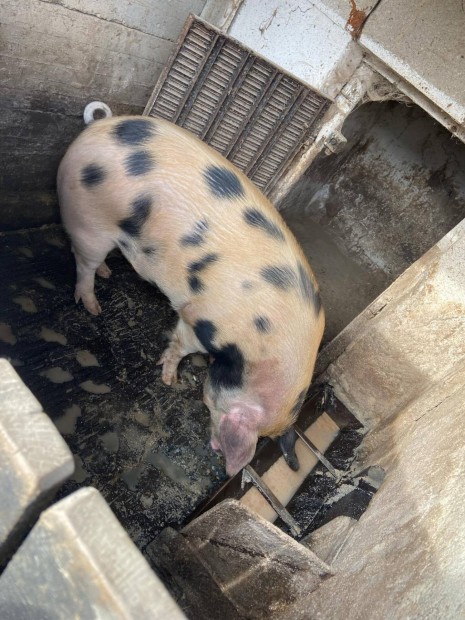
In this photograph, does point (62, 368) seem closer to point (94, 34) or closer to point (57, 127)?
point (57, 127)

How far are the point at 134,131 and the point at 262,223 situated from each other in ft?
2.73

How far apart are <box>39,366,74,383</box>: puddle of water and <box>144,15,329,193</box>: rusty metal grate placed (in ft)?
5.61

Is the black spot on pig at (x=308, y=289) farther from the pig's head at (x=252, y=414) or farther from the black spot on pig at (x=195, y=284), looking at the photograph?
the black spot on pig at (x=195, y=284)

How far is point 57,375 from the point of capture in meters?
2.88

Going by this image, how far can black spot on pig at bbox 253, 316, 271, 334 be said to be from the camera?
8.86ft

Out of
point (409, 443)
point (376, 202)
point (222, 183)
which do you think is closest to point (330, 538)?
point (409, 443)

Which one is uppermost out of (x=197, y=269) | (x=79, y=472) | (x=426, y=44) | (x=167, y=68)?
(x=426, y=44)

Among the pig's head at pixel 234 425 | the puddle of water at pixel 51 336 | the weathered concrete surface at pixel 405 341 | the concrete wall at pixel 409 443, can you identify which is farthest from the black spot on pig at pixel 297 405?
the puddle of water at pixel 51 336

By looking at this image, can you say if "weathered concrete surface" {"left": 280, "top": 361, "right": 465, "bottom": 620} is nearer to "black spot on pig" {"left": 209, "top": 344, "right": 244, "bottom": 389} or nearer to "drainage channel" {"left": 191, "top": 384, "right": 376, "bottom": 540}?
"drainage channel" {"left": 191, "top": 384, "right": 376, "bottom": 540}

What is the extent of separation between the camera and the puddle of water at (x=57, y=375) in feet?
9.34

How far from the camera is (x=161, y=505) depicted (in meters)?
2.75

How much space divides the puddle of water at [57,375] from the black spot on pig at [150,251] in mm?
792

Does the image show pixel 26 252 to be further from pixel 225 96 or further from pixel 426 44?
pixel 426 44

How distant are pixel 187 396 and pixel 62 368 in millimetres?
790
